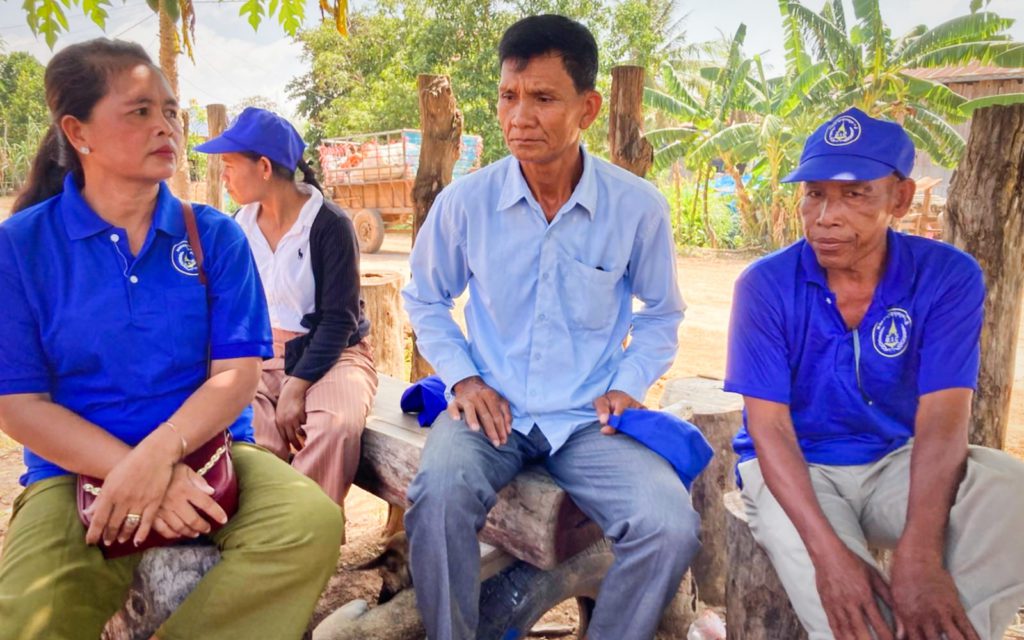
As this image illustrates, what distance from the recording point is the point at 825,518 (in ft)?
6.44

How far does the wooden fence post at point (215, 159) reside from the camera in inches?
278

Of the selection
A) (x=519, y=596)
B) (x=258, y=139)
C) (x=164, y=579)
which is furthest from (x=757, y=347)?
(x=258, y=139)

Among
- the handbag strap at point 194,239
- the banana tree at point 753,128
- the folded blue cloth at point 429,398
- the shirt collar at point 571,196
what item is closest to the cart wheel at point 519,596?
the folded blue cloth at point 429,398

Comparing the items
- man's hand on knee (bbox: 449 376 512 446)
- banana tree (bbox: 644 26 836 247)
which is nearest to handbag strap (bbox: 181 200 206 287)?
man's hand on knee (bbox: 449 376 512 446)

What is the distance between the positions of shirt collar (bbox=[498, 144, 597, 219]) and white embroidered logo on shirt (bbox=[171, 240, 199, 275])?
939 millimetres

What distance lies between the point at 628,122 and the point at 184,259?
9.32 ft

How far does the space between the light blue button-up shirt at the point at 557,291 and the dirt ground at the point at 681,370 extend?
1.61 m

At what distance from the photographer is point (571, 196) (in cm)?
248

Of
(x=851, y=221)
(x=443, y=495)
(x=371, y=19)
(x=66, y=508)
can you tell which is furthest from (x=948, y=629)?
(x=371, y=19)

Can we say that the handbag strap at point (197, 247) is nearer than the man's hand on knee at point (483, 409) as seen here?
Yes

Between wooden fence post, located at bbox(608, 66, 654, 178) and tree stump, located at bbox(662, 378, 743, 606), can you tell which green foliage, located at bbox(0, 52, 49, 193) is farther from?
tree stump, located at bbox(662, 378, 743, 606)

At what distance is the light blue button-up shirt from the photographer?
2.42 metres

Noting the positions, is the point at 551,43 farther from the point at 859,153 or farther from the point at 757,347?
the point at 757,347

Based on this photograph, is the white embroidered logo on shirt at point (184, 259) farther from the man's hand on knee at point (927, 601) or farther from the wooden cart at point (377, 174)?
the wooden cart at point (377, 174)
